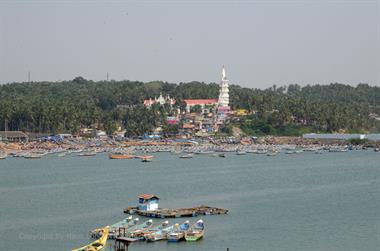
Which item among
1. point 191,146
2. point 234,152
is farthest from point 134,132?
point 234,152

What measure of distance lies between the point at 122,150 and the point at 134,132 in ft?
50.6

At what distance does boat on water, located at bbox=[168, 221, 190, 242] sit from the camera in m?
33.0

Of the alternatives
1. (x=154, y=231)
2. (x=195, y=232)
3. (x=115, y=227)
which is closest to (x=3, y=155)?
(x=115, y=227)

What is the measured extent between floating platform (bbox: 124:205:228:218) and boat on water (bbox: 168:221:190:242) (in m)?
4.10

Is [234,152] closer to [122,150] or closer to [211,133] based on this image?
[122,150]

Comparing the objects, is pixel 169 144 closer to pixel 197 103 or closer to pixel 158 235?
pixel 197 103

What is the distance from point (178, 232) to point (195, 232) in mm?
677

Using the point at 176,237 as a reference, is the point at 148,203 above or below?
above

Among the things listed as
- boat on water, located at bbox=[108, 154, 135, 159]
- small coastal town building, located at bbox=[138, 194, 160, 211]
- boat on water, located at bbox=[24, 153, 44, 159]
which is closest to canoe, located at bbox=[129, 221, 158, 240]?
small coastal town building, located at bbox=[138, 194, 160, 211]

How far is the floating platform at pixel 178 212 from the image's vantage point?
38.8 m

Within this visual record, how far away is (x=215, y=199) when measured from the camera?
1816 inches

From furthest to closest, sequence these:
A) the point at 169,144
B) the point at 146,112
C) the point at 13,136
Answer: the point at 146,112 < the point at 169,144 < the point at 13,136

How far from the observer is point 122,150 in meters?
90.6

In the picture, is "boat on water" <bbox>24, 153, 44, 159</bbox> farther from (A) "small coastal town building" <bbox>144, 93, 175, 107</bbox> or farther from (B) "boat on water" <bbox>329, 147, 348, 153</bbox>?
(A) "small coastal town building" <bbox>144, 93, 175, 107</bbox>
